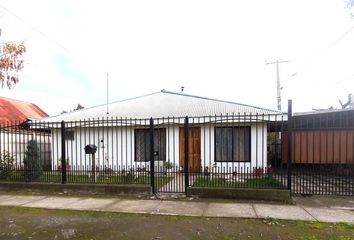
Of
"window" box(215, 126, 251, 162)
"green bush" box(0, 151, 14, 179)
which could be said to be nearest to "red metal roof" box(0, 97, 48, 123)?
"green bush" box(0, 151, 14, 179)

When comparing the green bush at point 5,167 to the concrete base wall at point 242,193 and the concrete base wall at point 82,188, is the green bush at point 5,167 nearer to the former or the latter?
the concrete base wall at point 82,188

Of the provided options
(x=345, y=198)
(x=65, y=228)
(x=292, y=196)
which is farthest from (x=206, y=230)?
(x=345, y=198)

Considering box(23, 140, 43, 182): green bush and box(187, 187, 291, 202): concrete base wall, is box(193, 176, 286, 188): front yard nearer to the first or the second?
box(187, 187, 291, 202): concrete base wall

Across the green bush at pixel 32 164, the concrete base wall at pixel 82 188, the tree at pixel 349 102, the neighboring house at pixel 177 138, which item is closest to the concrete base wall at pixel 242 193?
the concrete base wall at pixel 82 188

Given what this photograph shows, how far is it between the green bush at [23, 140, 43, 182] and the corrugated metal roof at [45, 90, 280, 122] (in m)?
5.33

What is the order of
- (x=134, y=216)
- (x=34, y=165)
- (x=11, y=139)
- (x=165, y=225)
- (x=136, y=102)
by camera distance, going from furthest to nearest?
(x=136, y=102) < (x=11, y=139) < (x=34, y=165) < (x=134, y=216) < (x=165, y=225)

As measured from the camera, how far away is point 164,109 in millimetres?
15289

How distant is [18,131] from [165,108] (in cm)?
688

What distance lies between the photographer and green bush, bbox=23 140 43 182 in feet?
31.3

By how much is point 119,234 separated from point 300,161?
38.9ft

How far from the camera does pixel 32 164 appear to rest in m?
9.58

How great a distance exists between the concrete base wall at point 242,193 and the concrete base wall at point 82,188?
1.45 m

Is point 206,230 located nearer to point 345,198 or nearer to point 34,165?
point 345,198

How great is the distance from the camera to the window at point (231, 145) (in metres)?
13.7
